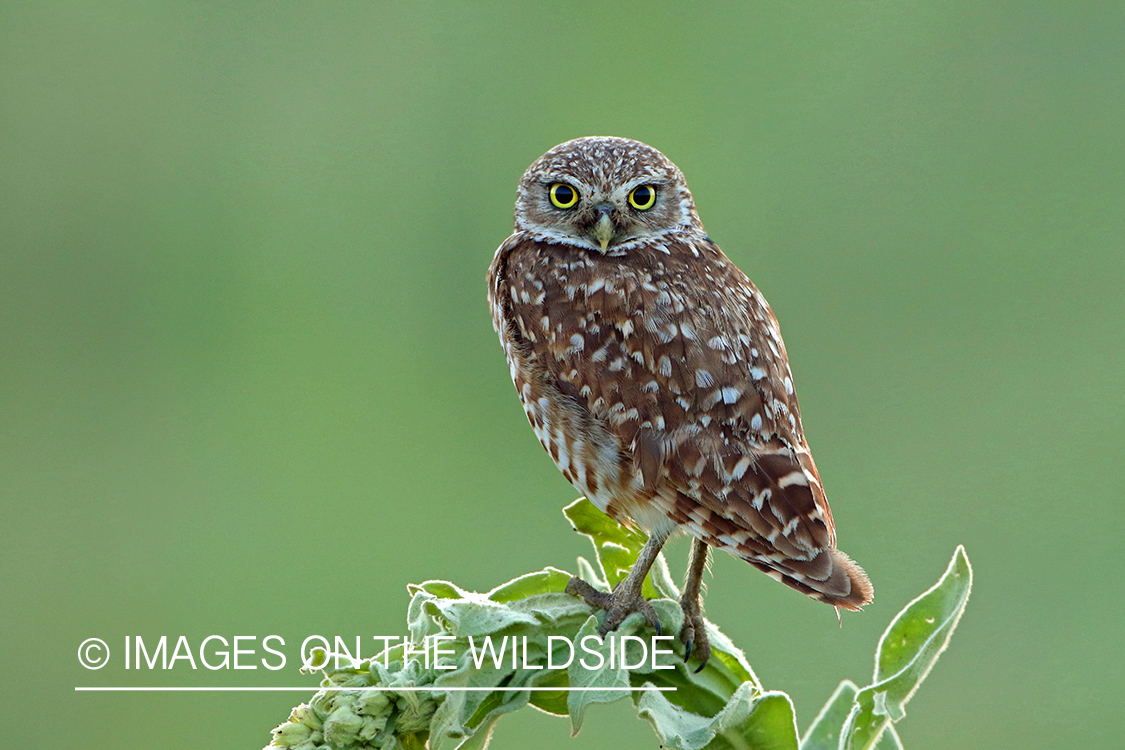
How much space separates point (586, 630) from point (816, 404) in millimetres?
7144

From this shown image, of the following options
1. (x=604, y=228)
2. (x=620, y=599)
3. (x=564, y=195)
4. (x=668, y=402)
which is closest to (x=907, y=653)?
(x=620, y=599)

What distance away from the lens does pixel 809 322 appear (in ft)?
29.4

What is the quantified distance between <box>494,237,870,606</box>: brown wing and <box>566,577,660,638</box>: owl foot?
9.5 inches

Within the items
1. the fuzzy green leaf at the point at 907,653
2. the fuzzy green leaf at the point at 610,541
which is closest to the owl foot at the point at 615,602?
the fuzzy green leaf at the point at 610,541

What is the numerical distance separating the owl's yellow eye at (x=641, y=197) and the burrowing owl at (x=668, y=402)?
0.03 metres

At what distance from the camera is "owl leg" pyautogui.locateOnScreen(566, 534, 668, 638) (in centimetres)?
237

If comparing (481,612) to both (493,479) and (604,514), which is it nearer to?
(604,514)

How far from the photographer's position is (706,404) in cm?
260

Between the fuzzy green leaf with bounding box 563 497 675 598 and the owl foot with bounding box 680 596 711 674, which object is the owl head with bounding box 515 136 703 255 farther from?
the owl foot with bounding box 680 596 711 674

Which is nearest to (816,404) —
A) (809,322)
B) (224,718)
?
(809,322)

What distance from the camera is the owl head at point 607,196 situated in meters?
3.14

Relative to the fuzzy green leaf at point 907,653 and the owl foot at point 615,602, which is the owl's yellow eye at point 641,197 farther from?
the fuzzy green leaf at point 907,653

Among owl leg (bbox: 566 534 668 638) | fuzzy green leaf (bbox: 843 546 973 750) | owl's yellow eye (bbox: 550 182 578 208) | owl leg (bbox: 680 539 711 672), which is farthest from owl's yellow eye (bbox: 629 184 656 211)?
fuzzy green leaf (bbox: 843 546 973 750)

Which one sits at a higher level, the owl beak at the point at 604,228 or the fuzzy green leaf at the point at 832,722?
the owl beak at the point at 604,228
